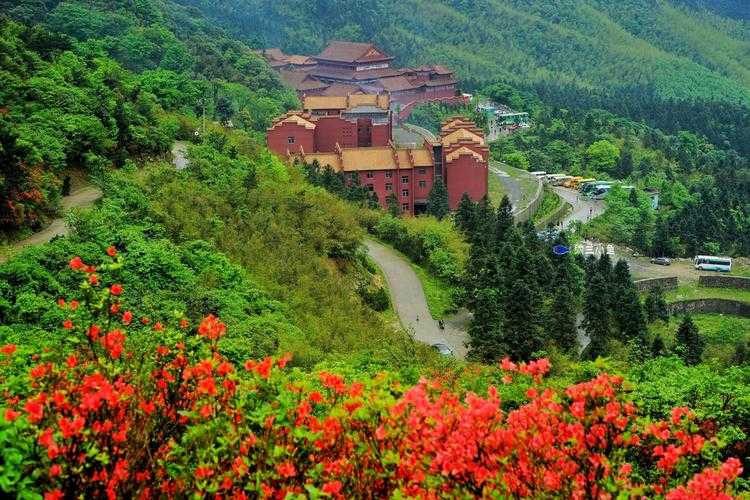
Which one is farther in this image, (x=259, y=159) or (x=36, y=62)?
(x=259, y=159)

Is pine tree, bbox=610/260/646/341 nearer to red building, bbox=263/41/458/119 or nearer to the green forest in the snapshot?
the green forest

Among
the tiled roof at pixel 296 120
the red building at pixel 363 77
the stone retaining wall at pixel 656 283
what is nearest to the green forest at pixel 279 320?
the tiled roof at pixel 296 120

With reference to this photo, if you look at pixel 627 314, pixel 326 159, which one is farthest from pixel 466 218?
pixel 326 159

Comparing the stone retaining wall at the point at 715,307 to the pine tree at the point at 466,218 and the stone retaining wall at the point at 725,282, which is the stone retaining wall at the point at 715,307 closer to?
the stone retaining wall at the point at 725,282

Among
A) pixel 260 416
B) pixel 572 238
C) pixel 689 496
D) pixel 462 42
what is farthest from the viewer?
pixel 462 42

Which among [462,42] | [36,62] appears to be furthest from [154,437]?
[462,42]

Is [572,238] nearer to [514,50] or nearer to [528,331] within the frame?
[528,331]
